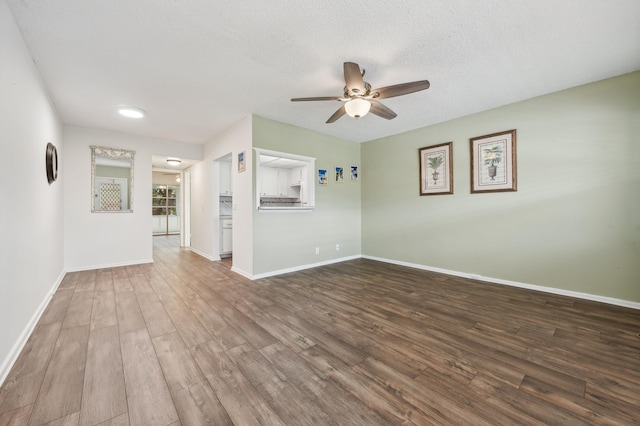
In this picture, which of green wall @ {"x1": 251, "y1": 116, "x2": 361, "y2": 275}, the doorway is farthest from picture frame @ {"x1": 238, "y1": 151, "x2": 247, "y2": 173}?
the doorway

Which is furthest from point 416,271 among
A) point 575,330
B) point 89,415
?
point 89,415

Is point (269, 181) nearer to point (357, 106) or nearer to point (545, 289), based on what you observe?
point (357, 106)

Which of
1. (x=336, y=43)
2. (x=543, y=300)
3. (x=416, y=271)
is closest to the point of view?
(x=336, y=43)

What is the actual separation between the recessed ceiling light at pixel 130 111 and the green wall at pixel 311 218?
169cm

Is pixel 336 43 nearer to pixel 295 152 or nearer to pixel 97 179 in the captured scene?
Answer: pixel 295 152

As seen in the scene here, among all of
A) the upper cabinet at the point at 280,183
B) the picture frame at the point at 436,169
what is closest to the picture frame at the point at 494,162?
the picture frame at the point at 436,169

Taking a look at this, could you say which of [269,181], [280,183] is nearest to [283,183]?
[280,183]

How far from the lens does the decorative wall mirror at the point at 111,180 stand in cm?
447

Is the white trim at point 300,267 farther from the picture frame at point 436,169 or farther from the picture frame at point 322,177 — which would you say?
the picture frame at point 436,169

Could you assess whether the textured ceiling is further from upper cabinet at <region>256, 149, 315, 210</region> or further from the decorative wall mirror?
upper cabinet at <region>256, 149, 315, 210</region>

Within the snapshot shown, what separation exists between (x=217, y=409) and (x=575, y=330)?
3014mm

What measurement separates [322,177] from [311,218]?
842 mm

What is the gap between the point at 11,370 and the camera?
166 centimetres

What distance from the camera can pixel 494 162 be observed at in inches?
144
